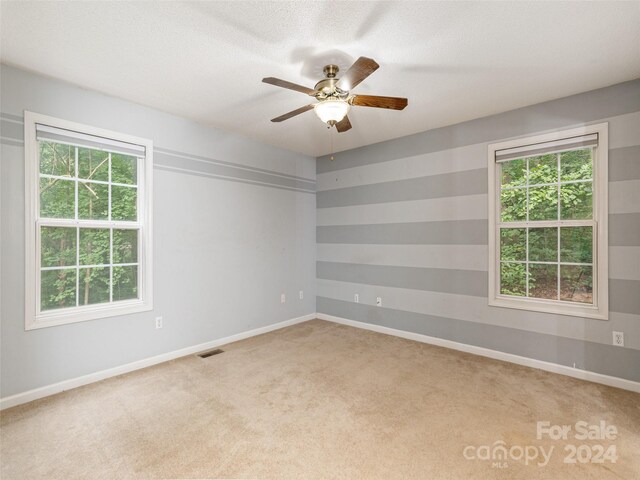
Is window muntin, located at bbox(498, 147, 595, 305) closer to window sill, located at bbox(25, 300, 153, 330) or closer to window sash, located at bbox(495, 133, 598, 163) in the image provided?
window sash, located at bbox(495, 133, 598, 163)

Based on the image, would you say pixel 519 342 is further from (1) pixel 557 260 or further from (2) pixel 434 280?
(2) pixel 434 280

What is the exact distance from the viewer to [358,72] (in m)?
1.91

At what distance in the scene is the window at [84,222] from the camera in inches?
99.4

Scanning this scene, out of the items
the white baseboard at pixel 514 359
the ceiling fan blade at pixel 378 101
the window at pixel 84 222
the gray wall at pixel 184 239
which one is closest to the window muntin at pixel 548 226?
the white baseboard at pixel 514 359

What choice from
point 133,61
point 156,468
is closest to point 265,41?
point 133,61

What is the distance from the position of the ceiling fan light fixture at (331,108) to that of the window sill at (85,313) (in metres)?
2.56

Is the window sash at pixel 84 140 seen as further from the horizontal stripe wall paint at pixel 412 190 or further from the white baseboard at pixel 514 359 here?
the white baseboard at pixel 514 359

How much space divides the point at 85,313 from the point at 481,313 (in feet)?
13.1

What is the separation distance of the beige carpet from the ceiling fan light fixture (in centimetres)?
222

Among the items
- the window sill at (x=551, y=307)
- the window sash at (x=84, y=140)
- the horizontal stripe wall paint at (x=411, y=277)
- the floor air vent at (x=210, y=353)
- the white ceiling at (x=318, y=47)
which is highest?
the white ceiling at (x=318, y=47)

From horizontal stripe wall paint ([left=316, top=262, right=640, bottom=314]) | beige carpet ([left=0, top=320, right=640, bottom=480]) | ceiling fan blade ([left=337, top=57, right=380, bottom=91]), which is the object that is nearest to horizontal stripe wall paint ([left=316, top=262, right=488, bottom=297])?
horizontal stripe wall paint ([left=316, top=262, right=640, bottom=314])

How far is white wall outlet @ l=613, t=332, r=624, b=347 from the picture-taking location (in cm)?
270

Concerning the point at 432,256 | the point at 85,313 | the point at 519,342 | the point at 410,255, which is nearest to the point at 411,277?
the point at 410,255

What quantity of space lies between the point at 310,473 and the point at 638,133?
12.1 feet
